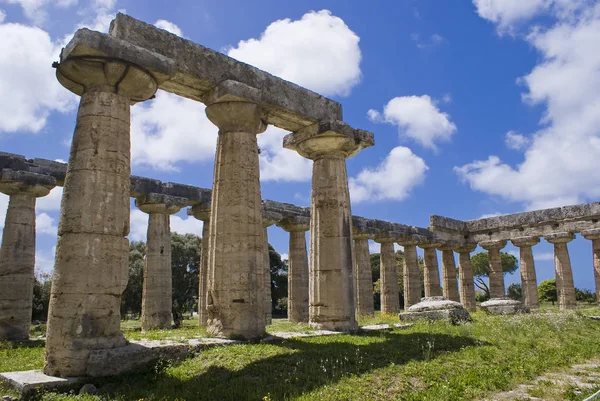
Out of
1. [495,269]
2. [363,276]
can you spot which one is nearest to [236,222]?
[363,276]

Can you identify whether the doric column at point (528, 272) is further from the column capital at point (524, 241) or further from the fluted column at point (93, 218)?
→ the fluted column at point (93, 218)

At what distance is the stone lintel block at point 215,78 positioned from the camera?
11109mm

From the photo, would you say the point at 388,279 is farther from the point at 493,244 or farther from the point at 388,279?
the point at 493,244

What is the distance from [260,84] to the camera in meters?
13.6

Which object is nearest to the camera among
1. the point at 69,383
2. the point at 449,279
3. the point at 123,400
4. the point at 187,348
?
the point at 123,400

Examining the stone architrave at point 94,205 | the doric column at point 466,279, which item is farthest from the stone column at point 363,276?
the stone architrave at point 94,205

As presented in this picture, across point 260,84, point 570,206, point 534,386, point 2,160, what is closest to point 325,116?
point 260,84

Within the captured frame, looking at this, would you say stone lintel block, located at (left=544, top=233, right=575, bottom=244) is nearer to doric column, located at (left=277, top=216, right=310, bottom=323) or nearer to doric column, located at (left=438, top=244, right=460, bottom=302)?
doric column, located at (left=438, top=244, right=460, bottom=302)

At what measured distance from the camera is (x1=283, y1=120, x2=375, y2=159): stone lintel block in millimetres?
15227

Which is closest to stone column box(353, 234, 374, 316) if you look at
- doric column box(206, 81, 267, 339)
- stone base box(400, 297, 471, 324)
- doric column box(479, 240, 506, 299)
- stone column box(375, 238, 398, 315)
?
stone column box(375, 238, 398, 315)

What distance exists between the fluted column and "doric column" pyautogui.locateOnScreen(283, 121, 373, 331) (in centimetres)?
638

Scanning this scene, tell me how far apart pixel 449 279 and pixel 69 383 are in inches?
1218

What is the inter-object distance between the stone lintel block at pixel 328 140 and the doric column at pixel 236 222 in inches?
103

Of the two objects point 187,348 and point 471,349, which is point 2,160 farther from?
point 471,349
